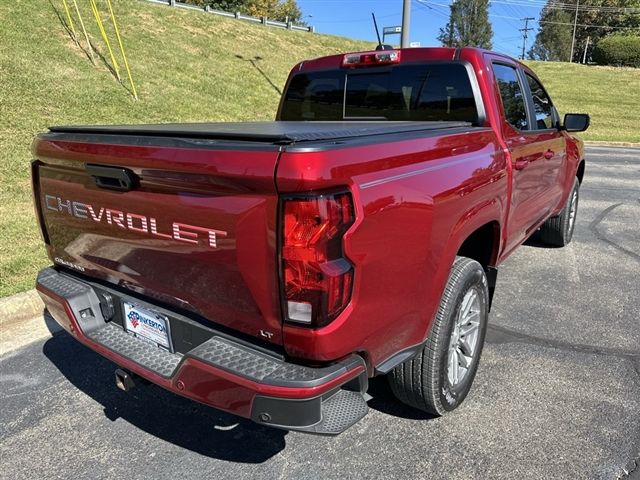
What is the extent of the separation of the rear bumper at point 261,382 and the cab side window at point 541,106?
120 inches

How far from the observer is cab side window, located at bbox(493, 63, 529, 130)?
3627 mm

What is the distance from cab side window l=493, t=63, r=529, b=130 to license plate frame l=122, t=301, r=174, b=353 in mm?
2611

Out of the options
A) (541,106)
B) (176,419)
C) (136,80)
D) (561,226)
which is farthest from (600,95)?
(176,419)

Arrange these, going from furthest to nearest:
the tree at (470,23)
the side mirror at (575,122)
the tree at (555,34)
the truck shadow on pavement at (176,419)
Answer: the tree at (555,34) → the tree at (470,23) → the side mirror at (575,122) → the truck shadow on pavement at (176,419)

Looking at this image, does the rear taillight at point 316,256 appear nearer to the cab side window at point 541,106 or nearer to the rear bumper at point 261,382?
the rear bumper at point 261,382

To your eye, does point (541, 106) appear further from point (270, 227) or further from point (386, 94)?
point (270, 227)

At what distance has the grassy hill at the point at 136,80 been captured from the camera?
7102mm

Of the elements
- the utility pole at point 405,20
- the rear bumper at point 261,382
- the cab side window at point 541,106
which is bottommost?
the rear bumper at point 261,382

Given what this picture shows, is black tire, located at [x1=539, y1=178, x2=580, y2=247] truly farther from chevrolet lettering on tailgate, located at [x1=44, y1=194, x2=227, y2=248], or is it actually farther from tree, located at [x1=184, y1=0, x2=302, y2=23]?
tree, located at [x1=184, y1=0, x2=302, y2=23]

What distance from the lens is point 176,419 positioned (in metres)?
2.89

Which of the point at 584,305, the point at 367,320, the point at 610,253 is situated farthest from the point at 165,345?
the point at 610,253

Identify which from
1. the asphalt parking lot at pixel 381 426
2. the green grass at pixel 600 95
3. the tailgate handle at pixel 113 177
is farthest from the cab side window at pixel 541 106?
the green grass at pixel 600 95

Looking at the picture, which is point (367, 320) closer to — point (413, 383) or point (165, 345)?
point (413, 383)

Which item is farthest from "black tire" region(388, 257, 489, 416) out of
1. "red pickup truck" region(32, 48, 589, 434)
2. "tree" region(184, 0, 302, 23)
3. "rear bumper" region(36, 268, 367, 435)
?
"tree" region(184, 0, 302, 23)
